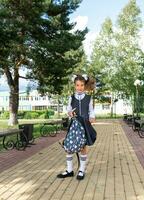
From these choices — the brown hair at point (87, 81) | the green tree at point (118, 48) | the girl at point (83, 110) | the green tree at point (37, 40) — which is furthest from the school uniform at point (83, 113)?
the green tree at point (118, 48)

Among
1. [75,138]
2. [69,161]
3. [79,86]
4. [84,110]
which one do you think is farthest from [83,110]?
[69,161]

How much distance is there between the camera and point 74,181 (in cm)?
870

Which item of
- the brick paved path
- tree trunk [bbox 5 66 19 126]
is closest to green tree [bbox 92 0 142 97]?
tree trunk [bbox 5 66 19 126]

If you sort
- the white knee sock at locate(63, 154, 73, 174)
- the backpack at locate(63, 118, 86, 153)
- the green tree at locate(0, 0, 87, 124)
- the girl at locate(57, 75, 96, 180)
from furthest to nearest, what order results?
the green tree at locate(0, 0, 87, 124)
the white knee sock at locate(63, 154, 73, 174)
the girl at locate(57, 75, 96, 180)
the backpack at locate(63, 118, 86, 153)

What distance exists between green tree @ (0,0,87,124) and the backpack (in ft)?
69.7

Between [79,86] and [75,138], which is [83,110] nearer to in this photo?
[79,86]

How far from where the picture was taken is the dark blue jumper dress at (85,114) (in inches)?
353

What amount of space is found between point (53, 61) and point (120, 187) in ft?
81.7

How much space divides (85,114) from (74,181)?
1.28m

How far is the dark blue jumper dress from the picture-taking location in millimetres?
8977

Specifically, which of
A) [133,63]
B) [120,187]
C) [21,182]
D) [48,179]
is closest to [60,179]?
[48,179]

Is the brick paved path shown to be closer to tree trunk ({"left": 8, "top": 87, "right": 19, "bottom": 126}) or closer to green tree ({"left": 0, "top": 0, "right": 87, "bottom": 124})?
green tree ({"left": 0, "top": 0, "right": 87, "bottom": 124})

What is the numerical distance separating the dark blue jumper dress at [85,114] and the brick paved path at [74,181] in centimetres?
84

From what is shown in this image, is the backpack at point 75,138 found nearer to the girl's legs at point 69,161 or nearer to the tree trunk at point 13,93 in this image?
the girl's legs at point 69,161
